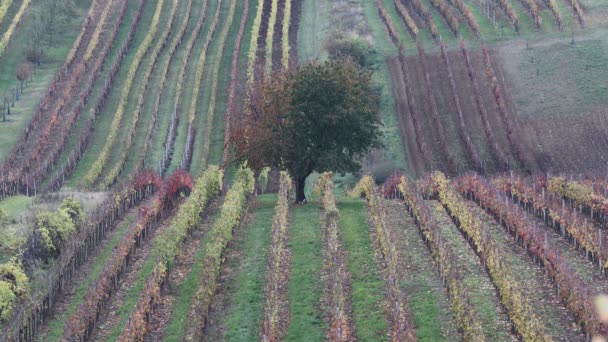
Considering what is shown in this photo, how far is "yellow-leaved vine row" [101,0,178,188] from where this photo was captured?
213 ft

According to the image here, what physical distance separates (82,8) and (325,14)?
2495 cm

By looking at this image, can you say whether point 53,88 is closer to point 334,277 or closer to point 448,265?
point 334,277

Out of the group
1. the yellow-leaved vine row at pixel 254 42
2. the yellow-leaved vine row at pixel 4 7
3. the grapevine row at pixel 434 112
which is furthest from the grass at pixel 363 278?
the yellow-leaved vine row at pixel 4 7

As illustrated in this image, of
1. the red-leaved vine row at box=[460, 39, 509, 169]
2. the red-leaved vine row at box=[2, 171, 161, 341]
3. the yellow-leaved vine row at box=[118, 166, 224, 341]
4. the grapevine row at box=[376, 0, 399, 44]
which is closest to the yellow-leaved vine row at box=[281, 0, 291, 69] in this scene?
the grapevine row at box=[376, 0, 399, 44]

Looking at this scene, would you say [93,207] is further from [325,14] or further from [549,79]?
[325,14]

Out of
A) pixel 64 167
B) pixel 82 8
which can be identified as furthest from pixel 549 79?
pixel 82 8

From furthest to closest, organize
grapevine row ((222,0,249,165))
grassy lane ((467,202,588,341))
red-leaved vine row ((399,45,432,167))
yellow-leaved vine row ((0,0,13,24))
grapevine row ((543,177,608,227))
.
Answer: yellow-leaved vine row ((0,0,13,24)) → grapevine row ((222,0,249,165)) → red-leaved vine row ((399,45,432,167)) → grapevine row ((543,177,608,227)) → grassy lane ((467,202,588,341))

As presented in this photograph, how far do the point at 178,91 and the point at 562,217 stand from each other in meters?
43.1

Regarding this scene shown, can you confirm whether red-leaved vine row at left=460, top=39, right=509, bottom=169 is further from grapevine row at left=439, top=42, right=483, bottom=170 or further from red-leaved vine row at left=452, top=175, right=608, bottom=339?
red-leaved vine row at left=452, top=175, right=608, bottom=339

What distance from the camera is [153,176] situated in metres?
59.2

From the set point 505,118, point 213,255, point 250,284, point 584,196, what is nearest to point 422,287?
point 250,284

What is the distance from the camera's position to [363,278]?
130ft

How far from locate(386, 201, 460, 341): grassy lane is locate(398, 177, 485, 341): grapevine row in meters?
0.33

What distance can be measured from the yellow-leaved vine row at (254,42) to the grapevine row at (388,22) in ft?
38.1
